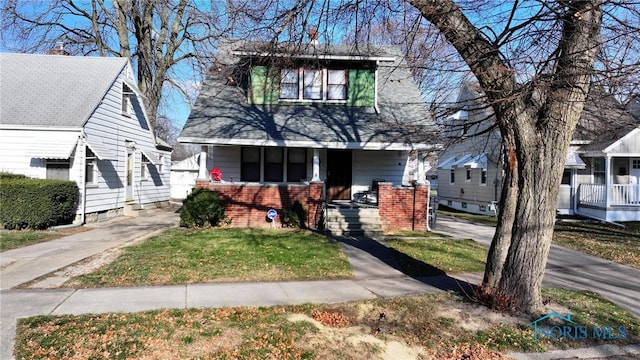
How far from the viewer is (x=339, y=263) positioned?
8516 mm

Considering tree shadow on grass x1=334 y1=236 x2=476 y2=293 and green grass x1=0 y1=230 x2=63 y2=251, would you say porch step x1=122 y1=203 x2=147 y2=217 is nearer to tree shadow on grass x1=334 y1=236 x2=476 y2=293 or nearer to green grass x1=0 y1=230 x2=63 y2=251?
green grass x1=0 y1=230 x2=63 y2=251

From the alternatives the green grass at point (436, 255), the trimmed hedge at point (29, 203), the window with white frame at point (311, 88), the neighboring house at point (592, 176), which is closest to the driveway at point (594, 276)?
the green grass at point (436, 255)

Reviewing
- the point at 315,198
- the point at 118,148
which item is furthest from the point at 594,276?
the point at 118,148

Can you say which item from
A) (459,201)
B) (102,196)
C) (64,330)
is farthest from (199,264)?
(459,201)

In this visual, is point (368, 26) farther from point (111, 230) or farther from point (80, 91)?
point (80, 91)

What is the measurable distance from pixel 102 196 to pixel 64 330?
12.0 m

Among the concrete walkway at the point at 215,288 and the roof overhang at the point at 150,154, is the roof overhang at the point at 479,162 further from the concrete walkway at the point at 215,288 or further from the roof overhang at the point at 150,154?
the roof overhang at the point at 150,154

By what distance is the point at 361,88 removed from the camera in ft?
50.4

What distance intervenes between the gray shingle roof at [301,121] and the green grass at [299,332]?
7.22 m

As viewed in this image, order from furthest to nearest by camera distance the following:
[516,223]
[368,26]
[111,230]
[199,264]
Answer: [111,230] < [199,264] < [368,26] < [516,223]

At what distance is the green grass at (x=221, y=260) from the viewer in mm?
7129

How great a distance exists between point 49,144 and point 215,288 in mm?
10227

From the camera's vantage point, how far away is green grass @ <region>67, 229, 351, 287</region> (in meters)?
7.13

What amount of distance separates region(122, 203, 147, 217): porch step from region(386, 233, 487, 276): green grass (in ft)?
37.5
